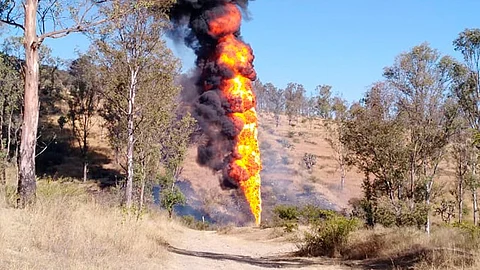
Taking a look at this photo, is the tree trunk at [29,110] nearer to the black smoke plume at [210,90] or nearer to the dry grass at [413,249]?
the dry grass at [413,249]

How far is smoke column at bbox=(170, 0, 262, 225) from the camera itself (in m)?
46.4

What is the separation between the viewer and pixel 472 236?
11609 millimetres

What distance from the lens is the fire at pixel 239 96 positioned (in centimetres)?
4697

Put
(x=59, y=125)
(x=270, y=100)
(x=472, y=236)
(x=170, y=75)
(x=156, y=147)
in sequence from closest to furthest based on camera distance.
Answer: (x=472, y=236) < (x=170, y=75) < (x=156, y=147) < (x=59, y=125) < (x=270, y=100)

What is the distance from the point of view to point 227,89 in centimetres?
4919

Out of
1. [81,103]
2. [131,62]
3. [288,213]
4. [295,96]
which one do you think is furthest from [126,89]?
[295,96]

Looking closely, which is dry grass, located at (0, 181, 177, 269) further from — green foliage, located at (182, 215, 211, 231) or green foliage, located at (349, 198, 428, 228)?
green foliage, located at (182, 215, 211, 231)

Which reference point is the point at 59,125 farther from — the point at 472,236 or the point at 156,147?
the point at 472,236

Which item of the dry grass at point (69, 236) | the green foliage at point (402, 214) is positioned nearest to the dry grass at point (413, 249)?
the green foliage at point (402, 214)

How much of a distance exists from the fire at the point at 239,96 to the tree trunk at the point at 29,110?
35271 millimetres

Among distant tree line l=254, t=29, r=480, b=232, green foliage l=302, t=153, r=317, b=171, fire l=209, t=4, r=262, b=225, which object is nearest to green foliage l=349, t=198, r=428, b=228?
distant tree line l=254, t=29, r=480, b=232

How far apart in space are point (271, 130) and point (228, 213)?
1729 inches

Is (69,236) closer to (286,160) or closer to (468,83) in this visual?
(468,83)

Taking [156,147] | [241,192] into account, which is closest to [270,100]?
[241,192]
